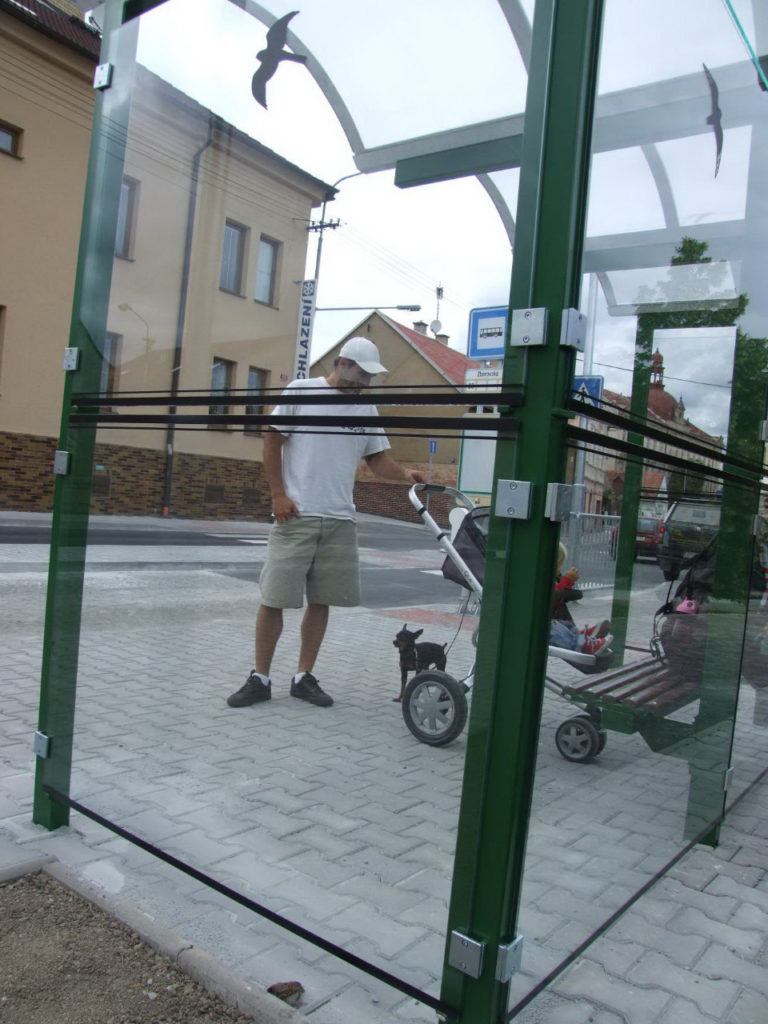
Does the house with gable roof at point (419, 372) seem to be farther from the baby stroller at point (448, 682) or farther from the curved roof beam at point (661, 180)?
the baby stroller at point (448, 682)

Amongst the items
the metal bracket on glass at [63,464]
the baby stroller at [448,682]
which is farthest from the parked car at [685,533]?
the metal bracket on glass at [63,464]

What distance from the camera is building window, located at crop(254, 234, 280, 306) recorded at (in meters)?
2.70

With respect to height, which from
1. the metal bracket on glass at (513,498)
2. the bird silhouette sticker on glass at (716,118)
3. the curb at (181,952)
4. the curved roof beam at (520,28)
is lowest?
the curb at (181,952)

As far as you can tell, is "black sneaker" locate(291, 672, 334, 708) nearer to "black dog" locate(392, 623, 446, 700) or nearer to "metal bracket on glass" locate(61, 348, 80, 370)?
"black dog" locate(392, 623, 446, 700)

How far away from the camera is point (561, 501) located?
6.17 feet

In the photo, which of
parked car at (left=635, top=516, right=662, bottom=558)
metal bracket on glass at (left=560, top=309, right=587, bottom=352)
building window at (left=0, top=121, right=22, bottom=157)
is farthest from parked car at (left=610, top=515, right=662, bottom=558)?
building window at (left=0, top=121, right=22, bottom=157)

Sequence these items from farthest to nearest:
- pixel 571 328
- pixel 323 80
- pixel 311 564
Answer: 1. pixel 311 564
2. pixel 323 80
3. pixel 571 328

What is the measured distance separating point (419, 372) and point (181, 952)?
166 centimetres

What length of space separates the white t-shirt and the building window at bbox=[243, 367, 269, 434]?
7cm

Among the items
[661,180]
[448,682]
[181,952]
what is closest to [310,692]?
[448,682]

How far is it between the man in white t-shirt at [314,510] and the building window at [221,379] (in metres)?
0.18

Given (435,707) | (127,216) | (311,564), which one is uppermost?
(127,216)

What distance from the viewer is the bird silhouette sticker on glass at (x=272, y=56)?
2.56 meters

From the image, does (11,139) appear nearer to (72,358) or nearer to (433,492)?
(72,358)
